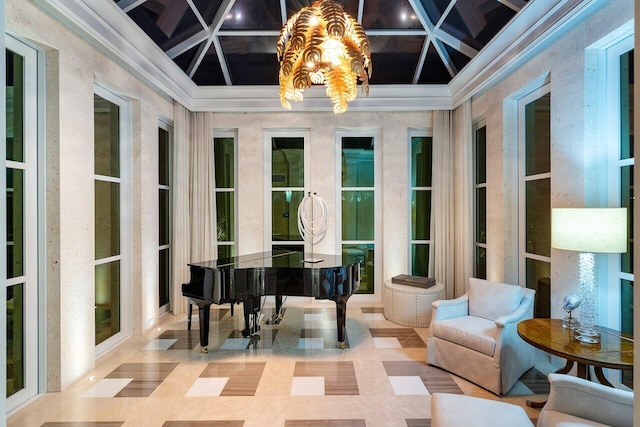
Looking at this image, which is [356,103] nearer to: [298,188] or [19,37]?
[298,188]

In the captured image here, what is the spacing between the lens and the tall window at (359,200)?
5.07 m

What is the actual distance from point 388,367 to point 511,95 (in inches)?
122

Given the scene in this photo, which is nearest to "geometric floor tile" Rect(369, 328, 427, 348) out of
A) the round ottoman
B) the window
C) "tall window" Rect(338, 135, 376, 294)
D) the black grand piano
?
the round ottoman

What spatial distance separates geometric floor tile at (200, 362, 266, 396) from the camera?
2.58 m

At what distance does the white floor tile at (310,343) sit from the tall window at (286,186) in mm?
1719

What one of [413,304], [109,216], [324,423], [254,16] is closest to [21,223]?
[109,216]

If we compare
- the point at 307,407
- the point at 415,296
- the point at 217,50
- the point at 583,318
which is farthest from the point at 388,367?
the point at 217,50

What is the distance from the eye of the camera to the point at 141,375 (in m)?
2.83

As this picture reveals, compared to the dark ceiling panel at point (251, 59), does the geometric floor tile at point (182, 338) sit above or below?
below

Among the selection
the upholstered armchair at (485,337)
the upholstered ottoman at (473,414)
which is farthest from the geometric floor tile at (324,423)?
the upholstered armchair at (485,337)

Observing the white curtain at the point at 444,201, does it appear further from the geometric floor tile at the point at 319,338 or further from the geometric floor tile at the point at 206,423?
the geometric floor tile at the point at 206,423

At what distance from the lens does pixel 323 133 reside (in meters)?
4.92

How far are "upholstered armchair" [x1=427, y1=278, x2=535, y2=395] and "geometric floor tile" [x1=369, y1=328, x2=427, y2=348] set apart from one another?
0.52 m

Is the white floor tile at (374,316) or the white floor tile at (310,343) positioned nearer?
the white floor tile at (310,343)
